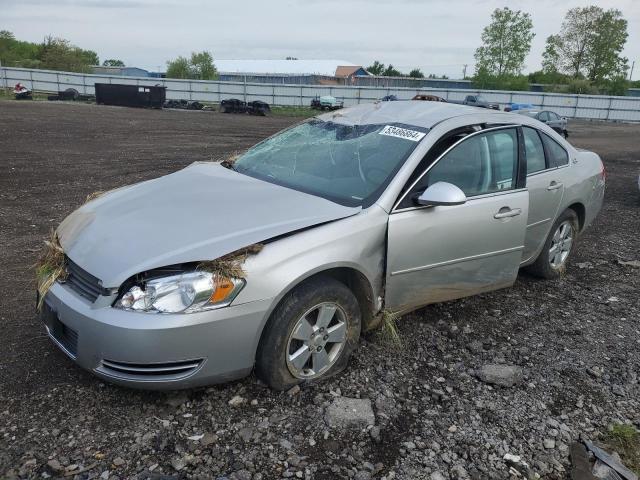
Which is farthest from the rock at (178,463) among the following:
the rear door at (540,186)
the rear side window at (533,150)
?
the rear side window at (533,150)

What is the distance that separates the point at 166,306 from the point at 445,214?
1.93 meters

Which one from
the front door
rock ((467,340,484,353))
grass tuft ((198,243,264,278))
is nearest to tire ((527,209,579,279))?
the front door

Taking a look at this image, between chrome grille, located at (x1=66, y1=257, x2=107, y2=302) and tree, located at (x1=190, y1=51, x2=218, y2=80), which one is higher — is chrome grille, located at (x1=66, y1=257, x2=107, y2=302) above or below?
below

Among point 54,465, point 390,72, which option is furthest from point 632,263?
point 390,72

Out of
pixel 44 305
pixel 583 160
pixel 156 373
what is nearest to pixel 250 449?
pixel 156 373

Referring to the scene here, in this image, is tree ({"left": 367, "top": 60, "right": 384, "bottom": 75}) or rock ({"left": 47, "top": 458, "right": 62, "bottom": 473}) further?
tree ({"left": 367, "top": 60, "right": 384, "bottom": 75})

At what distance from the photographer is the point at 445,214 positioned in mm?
3605

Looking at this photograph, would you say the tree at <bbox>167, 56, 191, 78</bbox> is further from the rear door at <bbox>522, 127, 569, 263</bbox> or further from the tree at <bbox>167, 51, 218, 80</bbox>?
the rear door at <bbox>522, 127, 569, 263</bbox>

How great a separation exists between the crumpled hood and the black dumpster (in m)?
36.4

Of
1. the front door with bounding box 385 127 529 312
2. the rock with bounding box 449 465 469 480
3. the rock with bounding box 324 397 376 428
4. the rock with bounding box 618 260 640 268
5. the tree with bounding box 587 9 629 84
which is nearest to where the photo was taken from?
the rock with bounding box 449 465 469 480

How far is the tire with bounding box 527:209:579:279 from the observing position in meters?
4.98

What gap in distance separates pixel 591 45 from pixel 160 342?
69712mm

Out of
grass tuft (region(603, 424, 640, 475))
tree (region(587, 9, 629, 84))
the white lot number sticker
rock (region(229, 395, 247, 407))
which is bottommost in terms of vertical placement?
grass tuft (region(603, 424, 640, 475))

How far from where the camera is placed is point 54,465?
2486 millimetres
